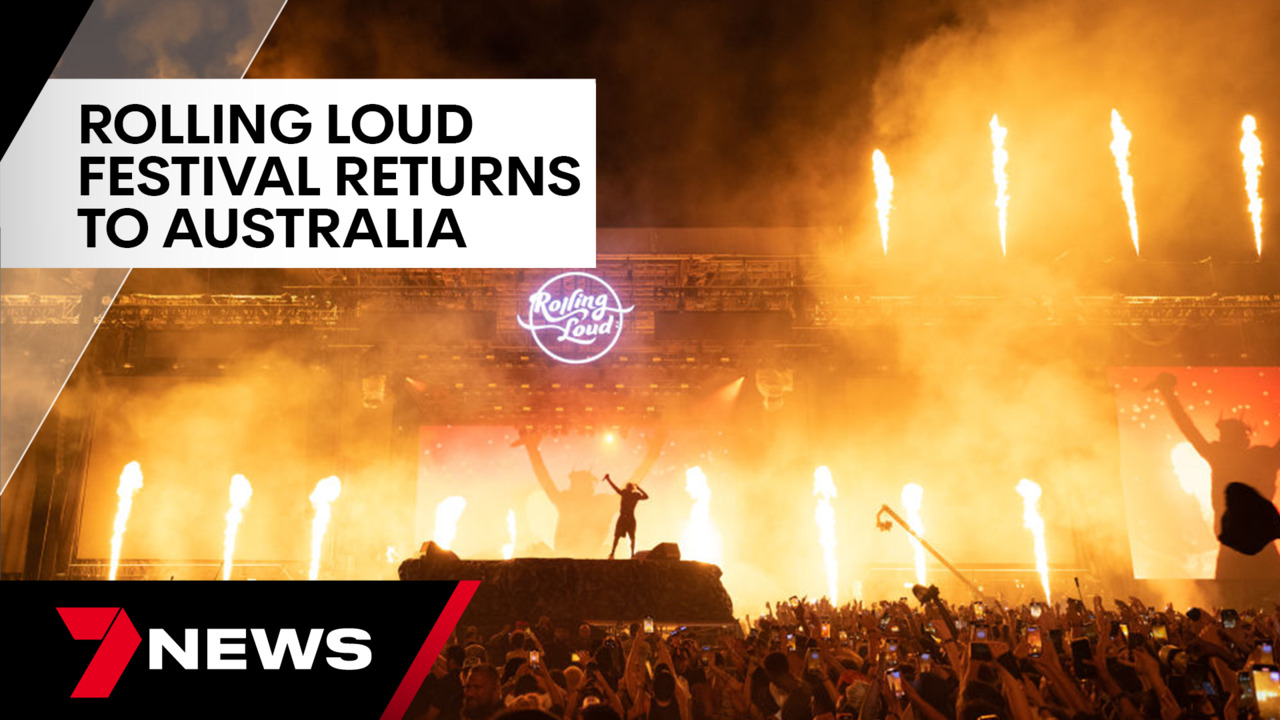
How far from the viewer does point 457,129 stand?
19.2 feet

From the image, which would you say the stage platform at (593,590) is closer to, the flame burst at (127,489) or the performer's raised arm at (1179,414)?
the flame burst at (127,489)

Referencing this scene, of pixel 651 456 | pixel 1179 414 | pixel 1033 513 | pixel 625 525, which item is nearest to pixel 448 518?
pixel 651 456

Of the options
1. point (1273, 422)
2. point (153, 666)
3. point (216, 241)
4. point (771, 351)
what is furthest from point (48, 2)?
point (1273, 422)

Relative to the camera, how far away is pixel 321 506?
16109 mm

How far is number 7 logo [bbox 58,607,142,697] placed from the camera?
2027mm

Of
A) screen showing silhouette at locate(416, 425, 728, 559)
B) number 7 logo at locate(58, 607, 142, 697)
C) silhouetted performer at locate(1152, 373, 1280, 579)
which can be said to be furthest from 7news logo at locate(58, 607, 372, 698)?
silhouetted performer at locate(1152, 373, 1280, 579)

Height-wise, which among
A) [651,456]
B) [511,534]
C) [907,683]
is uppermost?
[651,456]

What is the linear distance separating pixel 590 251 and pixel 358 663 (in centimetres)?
557

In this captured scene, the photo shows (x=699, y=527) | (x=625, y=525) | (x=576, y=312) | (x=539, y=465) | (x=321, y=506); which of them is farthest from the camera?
(x=539, y=465)

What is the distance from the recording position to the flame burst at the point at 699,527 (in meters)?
16.9

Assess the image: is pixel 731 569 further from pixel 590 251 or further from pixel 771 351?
pixel 590 251

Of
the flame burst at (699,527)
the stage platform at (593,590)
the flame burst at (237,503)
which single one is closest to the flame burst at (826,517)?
the flame burst at (699,527)

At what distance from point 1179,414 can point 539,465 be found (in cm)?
1243

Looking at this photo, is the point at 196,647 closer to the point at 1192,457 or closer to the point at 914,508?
the point at 914,508
